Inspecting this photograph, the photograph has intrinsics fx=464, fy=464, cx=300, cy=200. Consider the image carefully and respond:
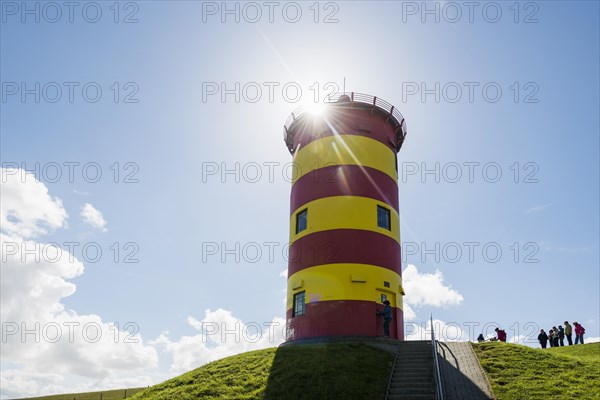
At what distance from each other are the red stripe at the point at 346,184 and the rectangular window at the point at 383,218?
1.50ft

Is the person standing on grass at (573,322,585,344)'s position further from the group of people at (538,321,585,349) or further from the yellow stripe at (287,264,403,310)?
the yellow stripe at (287,264,403,310)

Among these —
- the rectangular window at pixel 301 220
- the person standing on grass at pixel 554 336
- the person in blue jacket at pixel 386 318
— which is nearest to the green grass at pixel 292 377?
the person in blue jacket at pixel 386 318

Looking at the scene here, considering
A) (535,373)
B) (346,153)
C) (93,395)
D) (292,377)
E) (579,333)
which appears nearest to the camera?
(535,373)

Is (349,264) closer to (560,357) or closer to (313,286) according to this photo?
(313,286)

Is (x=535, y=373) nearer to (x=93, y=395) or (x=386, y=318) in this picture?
(x=386, y=318)

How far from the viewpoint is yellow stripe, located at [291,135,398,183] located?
23.4 m

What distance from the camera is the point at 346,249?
21.4 metres

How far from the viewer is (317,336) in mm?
20719

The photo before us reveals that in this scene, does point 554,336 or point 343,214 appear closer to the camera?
point 343,214

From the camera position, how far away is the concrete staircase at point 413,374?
14898mm

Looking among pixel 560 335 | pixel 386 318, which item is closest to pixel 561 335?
pixel 560 335

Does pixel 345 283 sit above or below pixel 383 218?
below

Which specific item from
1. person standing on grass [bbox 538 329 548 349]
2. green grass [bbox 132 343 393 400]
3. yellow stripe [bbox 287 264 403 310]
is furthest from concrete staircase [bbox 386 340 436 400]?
person standing on grass [bbox 538 329 548 349]

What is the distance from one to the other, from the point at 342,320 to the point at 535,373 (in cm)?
774
